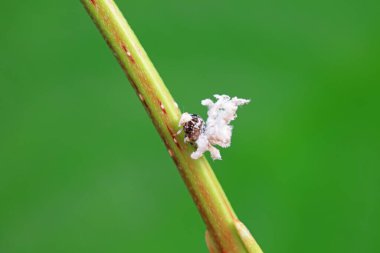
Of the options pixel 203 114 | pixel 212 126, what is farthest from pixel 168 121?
pixel 203 114

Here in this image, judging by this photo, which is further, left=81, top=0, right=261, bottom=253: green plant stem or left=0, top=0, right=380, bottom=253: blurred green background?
left=0, top=0, right=380, bottom=253: blurred green background

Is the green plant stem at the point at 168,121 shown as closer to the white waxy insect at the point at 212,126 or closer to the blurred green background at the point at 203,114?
the white waxy insect at the point at 212,126

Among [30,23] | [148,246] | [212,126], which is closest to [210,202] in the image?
[212,126]

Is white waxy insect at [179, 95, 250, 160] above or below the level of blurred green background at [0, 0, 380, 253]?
below

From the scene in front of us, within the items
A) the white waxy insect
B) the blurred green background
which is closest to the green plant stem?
the white waxy insect

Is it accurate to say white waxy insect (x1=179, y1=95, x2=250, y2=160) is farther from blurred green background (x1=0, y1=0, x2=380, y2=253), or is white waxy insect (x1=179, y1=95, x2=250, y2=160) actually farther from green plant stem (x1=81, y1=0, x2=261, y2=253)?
blurred green background (x1=0, y1=0, x2=380, y2=253)

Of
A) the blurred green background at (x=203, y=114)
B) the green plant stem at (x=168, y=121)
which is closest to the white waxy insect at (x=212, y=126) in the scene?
the green plant stem at (x=168, y=121)
